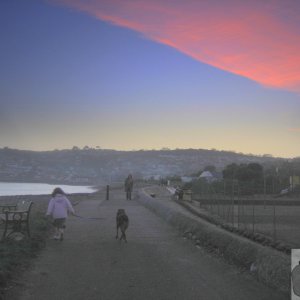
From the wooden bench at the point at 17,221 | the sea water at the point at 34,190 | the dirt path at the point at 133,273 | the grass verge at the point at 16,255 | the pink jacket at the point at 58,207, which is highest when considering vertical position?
the pink jacket at the point at 58,207

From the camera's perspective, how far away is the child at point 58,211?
16.2 m

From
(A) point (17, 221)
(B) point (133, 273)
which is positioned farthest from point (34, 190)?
(B) point (133, 273)

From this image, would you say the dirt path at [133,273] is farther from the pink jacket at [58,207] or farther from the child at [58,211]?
the pink jacket at [58,207]

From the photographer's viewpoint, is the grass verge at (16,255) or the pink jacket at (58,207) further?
the pink jacket at (58,207)

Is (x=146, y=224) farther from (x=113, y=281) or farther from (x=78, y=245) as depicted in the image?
(x=113, y=281)

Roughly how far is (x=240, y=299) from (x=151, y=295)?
142 cm

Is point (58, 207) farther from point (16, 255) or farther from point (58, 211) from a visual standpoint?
point (16, 255)

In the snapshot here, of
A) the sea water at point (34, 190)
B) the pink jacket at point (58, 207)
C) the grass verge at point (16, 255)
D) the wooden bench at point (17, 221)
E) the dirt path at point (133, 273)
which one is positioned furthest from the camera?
the sea water at point (34, 190)

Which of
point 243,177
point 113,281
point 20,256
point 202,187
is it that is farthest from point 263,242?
point 243,177

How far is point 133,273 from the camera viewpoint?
11.1m

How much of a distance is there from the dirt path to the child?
417 millimetres

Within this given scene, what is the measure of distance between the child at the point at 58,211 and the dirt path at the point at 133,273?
1.37ft

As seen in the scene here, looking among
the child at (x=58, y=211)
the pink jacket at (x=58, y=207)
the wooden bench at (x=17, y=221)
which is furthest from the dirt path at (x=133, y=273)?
the wooden bench at (x=17, y=221)

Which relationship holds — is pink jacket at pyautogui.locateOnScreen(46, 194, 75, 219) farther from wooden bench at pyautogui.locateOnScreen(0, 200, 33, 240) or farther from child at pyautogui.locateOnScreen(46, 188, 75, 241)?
wooden bench at pyautogui.locateOnScreen(0, 200, 33, 240)
